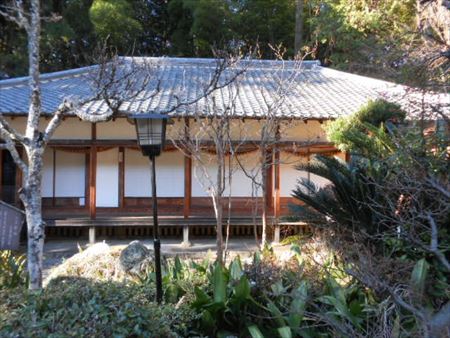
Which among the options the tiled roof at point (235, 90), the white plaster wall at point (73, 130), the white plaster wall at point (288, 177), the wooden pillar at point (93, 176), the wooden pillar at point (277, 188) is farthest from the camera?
the white plaster wall at point (288, 177)

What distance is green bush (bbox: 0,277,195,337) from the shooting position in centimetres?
308

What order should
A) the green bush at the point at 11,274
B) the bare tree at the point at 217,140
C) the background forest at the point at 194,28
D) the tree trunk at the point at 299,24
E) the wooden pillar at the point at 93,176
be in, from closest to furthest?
the green bush at the point at 11,274 < the bare tree at the point at 217,140 < the wooden pillar at the point at 93,176 < the background forest at the point at 194,28 < the tree trunk at the point at 299,24

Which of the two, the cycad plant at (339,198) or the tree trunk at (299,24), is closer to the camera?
the cycad plant at (339,198)

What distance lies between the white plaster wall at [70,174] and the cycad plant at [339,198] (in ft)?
26.3

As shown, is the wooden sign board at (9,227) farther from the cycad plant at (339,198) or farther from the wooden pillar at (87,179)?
the wooden pillar at (87,179)

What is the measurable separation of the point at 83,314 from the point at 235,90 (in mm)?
10234

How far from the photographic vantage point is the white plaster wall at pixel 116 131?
12.5m

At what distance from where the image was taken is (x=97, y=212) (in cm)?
1279

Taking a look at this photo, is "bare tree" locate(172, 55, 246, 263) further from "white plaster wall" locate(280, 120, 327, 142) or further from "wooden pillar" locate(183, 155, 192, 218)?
"white plaster wall" locate(280, 120, 327, 142)

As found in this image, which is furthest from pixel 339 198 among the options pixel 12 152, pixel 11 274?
pixel 11 274

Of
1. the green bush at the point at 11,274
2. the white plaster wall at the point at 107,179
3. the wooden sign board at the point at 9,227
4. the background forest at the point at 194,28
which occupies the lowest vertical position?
the green bush at the point at 11,274

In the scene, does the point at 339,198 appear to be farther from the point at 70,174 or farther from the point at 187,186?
the point at 70,174

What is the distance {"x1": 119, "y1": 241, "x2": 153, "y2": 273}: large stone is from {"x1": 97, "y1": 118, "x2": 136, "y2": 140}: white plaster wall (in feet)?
21.0

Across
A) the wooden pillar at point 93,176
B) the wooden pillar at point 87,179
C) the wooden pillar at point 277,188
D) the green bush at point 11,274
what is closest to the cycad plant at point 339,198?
the green bush at point 11,274
